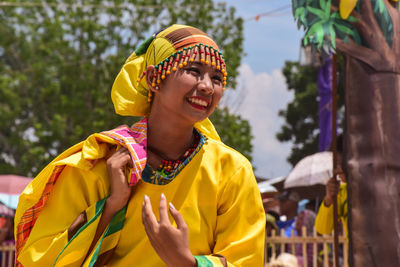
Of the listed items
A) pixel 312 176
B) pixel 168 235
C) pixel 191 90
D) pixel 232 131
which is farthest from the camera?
pixel 232 131

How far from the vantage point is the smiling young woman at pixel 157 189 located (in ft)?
6.81

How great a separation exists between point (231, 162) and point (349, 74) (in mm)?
3099

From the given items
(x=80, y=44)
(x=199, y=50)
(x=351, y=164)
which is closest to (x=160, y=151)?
(x=199, y=50)

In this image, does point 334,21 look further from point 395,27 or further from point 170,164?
point 170,164

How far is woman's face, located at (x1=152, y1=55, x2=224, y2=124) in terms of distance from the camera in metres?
2.18

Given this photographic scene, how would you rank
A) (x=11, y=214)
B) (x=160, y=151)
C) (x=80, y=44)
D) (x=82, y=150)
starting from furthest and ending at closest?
1. (x=80, y=44)
2. (x=11, y=214)
3. (x=160, y=151)
4. (x=82, y=150)

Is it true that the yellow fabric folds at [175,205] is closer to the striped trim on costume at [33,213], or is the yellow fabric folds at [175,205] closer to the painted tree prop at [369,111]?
the striped trim on costume at [33,213]

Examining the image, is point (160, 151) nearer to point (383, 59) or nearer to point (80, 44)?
point (383, 59)

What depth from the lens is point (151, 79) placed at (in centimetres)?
229

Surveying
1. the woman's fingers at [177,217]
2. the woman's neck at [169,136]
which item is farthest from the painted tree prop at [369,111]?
the woman's fingers at [177,217]

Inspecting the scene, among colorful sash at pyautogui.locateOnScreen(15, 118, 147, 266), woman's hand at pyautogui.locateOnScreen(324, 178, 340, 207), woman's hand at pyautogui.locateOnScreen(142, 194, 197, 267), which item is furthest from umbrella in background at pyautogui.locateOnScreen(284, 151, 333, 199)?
woman's hand at pyautogui.locateOnScreen(142, 194, 197, 267)

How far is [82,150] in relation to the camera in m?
2.15

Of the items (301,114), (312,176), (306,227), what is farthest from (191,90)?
(301,114)

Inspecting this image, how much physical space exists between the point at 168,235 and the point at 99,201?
1.24ft
